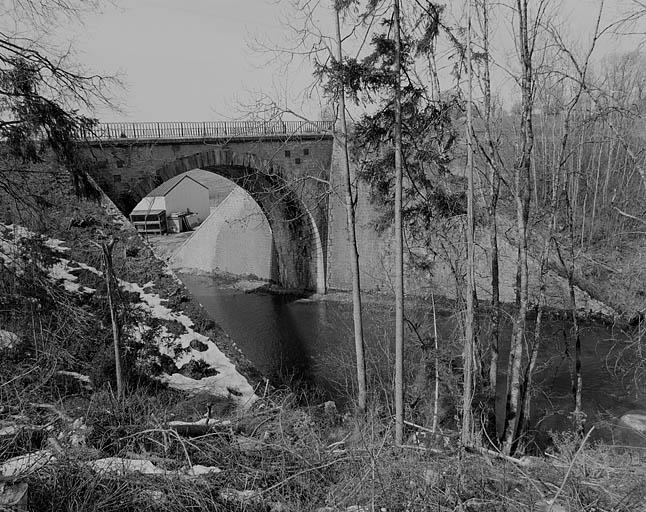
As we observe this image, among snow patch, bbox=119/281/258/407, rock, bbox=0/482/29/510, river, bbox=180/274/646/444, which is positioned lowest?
river, bbox=180/274/646/444

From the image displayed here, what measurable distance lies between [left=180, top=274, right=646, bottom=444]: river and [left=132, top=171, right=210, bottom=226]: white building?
16.9m

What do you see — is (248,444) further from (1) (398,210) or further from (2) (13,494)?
(1) (398,210)

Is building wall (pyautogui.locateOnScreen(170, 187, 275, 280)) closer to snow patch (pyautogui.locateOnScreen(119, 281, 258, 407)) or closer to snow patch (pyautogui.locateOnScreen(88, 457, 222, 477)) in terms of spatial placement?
snow patch (pyautogui.locateOnScreen(119, 281, 258, 407))

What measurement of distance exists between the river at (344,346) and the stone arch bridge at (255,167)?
2.40 meters

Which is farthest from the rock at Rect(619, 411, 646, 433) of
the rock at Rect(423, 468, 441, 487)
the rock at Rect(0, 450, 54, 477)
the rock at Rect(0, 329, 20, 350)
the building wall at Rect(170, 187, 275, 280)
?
the building wall at Rect(170, 187, 275, 280)

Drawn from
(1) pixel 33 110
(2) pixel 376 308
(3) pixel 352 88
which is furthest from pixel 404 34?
(2) pixel 376 308

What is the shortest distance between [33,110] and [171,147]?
47.6 feet

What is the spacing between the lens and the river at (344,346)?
12844mm

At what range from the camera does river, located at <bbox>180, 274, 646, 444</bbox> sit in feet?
42.1

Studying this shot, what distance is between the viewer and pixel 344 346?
17078 millimetres

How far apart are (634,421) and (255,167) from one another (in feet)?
51.6

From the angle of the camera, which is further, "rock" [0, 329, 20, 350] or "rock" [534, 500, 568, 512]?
"rock" [0, 329, 20, 350]

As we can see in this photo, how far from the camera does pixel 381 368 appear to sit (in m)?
14.1

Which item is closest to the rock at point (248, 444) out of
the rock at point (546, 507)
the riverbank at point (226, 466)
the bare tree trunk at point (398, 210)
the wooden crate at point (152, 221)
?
the riverbank at point (226, 466)
